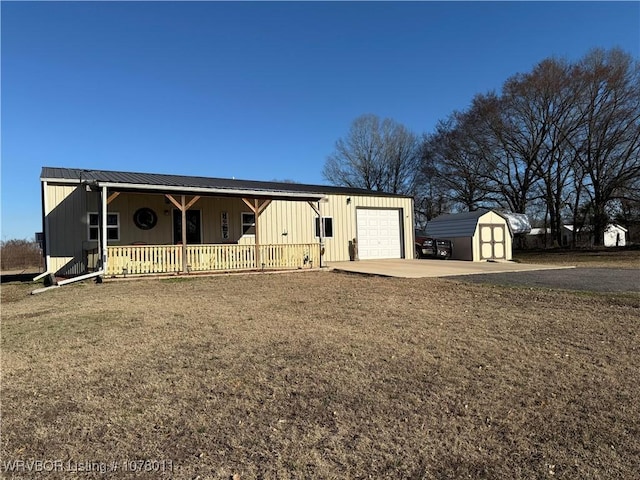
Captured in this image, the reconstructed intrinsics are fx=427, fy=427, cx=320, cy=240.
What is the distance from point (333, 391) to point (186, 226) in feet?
42.7

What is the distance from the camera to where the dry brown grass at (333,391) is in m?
2.53

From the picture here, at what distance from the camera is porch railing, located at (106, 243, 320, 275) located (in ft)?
38.2

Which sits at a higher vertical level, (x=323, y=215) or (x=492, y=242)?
(x=323, y=215)

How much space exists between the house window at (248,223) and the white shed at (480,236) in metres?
9.64

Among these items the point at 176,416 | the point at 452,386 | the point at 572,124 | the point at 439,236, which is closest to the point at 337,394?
the point at 452,386

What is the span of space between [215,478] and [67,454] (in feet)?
3.23

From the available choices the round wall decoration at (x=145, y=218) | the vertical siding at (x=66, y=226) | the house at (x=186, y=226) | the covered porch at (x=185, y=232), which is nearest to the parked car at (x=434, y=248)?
the house at (x=186, y=226)

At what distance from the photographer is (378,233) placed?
19.1m

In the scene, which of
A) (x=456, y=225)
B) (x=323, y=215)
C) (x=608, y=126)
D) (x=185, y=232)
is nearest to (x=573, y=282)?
(x=323, y=215)

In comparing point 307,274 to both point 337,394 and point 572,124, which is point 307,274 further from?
point 572,124

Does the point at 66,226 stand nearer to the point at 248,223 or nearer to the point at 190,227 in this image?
the point at 190,227

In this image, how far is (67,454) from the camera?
2.57 meters

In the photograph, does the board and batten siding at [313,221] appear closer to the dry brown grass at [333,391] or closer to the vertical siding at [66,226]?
the vertical siding at [66,226]

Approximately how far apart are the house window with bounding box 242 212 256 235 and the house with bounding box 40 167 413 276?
0.04 metres
